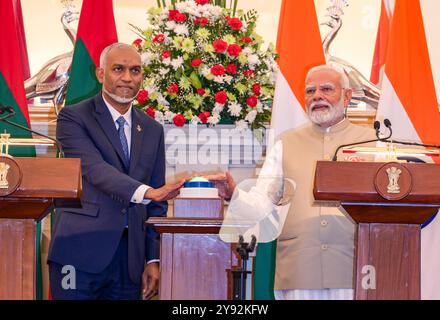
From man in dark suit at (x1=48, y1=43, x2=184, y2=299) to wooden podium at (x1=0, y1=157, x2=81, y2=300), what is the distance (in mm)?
673

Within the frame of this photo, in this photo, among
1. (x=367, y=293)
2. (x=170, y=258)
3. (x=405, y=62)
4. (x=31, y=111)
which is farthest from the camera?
(x=31, y=111)

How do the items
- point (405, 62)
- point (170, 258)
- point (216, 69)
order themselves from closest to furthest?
point (170, 258), point (216, 69), point (405, 62)

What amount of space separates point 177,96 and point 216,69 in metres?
0.28

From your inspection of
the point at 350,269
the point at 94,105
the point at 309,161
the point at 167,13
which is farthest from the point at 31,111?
the point at 350,269

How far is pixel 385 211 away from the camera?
9.32 feet

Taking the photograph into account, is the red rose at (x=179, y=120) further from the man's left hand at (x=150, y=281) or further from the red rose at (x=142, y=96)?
the man's left hand at (x=150, y=281)

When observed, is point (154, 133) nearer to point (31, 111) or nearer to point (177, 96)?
point (177, 96)

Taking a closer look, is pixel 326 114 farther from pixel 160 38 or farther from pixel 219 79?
pixel 160 38

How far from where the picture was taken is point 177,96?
4.72 m

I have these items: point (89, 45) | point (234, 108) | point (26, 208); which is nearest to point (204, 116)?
point (234, 108)

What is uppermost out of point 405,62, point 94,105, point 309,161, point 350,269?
point 405,62

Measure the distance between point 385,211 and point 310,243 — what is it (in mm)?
880

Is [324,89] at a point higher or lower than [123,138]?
higher

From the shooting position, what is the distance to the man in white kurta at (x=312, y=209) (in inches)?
143
